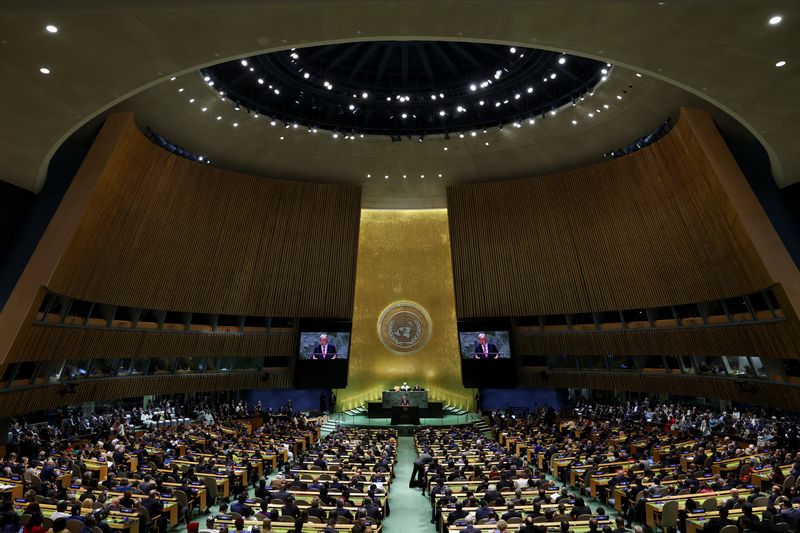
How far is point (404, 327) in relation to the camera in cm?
2731

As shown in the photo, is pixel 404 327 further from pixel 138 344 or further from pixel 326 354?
pixel 138 344

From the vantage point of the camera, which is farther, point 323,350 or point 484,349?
point 323,350

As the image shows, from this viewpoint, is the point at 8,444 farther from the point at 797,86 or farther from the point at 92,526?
the point at 797,86

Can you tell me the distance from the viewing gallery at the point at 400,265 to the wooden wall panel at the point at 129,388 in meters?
0.10

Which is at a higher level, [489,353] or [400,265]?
[400,265]

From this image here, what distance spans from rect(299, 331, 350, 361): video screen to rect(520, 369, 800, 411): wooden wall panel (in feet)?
28.8

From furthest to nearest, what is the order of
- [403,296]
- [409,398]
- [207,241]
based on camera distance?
[403,296] < [409,398] < [207,241]

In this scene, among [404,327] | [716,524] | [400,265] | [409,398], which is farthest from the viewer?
[400,265]

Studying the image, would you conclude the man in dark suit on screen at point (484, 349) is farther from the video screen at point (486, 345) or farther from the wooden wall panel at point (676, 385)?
the wooden wall panel at point (676, 385)

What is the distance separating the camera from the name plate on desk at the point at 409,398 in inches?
935

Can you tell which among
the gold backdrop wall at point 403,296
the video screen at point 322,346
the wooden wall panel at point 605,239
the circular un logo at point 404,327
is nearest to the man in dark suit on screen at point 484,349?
the wooden wall panel at point 605,239

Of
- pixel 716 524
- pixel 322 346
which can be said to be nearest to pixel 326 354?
pixel 322 346

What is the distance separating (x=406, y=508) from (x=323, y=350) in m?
12.2


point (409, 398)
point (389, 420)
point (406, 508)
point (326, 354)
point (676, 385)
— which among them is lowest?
point (406, 508)
